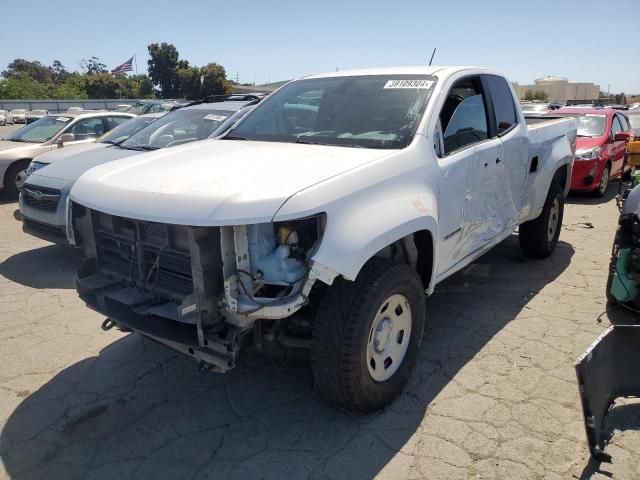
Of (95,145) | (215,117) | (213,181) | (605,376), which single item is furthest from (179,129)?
(605,376)

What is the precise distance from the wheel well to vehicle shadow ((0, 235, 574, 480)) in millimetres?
689

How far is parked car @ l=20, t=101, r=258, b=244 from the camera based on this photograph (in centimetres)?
563

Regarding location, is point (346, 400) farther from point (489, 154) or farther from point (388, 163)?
point (489, 154)

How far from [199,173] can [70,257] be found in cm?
406

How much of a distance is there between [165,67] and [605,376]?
199ft

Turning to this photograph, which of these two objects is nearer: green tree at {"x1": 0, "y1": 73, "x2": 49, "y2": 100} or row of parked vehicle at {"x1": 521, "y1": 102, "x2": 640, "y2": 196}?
row of parked vehicle at {"x1": 521, "y1": 102, "x2": 640, "y2": 196}

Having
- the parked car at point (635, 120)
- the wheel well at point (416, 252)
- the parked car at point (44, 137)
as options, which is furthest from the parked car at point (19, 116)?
the wheel well at point (416, 252)

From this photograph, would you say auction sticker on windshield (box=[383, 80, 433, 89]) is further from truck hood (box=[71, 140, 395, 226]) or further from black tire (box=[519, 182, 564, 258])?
black tire (box=[519, 182, 564, 258])

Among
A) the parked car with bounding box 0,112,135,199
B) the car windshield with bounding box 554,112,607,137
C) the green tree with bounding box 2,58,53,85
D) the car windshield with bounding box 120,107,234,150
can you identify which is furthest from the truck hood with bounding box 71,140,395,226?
the green tree with bounding box 2,58,53,85

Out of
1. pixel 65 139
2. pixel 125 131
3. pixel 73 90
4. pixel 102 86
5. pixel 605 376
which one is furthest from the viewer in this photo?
pixel 73 90

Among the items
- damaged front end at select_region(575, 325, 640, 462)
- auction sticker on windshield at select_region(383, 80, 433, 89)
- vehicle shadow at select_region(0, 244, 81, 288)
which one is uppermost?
auction sticker on windshield at select_region(383, 80, 433, 89)

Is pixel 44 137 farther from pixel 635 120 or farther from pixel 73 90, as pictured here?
pixel 73 90

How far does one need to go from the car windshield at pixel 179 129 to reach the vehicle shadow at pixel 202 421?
322 cm

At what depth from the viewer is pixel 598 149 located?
9.29 meters
